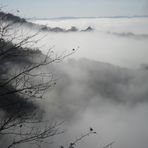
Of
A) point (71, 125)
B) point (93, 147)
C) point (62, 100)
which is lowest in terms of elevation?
point (93, 147)

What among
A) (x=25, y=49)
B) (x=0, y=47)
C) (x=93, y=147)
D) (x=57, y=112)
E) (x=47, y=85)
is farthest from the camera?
(x=93, y=147)

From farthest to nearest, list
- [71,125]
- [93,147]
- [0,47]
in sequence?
[71,125] → [93,147] → [0,47]

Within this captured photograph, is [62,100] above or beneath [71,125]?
above

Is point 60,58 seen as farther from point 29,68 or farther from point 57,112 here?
point 57,112

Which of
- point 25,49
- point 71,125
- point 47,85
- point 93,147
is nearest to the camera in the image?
point 47,85

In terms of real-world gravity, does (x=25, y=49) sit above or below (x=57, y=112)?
below

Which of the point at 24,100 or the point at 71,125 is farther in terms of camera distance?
the point at 71,125

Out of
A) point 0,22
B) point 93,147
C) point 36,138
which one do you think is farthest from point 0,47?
point 93,147

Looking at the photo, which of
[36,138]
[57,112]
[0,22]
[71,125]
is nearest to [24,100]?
[36,138]

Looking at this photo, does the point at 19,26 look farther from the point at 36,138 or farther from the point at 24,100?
the point at 36,138
